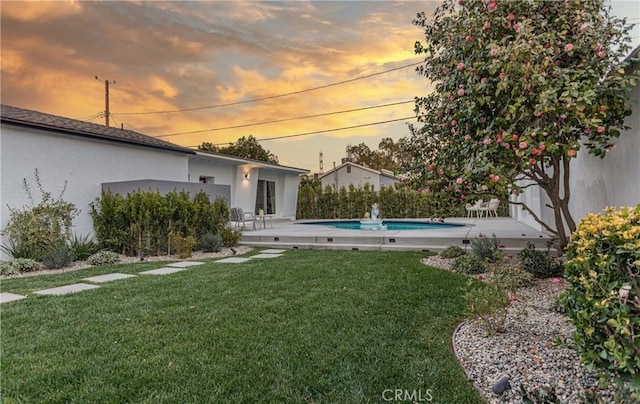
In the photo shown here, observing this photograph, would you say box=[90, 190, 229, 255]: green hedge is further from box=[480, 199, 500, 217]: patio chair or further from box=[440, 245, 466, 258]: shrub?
box=[480, 199, 500, 217]: patio chair

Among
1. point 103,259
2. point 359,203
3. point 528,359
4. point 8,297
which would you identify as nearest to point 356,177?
point 359,203

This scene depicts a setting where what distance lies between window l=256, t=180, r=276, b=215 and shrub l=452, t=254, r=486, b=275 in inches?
541

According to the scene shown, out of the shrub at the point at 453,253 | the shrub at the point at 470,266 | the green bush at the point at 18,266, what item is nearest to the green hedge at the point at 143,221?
the green bush at the point at 18,266

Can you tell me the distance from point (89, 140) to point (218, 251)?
16.8ft

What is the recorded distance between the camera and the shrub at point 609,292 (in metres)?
1.72

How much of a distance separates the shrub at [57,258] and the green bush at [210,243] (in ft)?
9.80

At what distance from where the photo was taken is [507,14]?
4.44 m

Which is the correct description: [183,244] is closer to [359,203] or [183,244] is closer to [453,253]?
[453,253]

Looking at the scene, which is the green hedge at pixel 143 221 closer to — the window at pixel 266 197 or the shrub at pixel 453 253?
the shrub at pixel 453 253

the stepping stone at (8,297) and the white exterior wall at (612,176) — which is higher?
the white exterior wall at (612,176)

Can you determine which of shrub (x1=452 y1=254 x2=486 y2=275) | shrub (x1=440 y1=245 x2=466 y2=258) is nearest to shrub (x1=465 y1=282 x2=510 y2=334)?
shrub (x1=452 y1=254 x2=486 y2=275)

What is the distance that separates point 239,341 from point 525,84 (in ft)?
13.4

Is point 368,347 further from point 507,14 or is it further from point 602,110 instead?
point 507,14

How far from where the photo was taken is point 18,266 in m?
7.17
